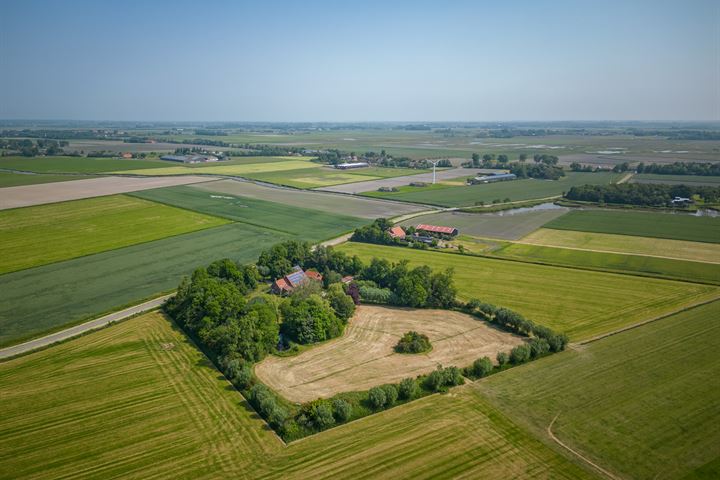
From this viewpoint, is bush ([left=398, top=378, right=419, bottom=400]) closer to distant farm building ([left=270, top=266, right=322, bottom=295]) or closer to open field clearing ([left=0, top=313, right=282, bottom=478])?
open field clearing ([left=0, top=313, right=282, bottom=478])

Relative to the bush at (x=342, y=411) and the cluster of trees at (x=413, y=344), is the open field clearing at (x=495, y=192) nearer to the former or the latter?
the cluster of trees at (x=413, y=344)

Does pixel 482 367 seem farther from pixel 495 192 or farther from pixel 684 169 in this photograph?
pixel 684 169

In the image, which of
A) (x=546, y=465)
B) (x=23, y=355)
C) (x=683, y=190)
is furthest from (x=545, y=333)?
(x=683, y=190)

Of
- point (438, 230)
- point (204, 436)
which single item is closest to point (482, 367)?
point (204, 436)

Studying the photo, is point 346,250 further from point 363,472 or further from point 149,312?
point 363,472

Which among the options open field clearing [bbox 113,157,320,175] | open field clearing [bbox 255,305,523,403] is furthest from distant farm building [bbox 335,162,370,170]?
open field clearing [bbox 255,305,523,403]
